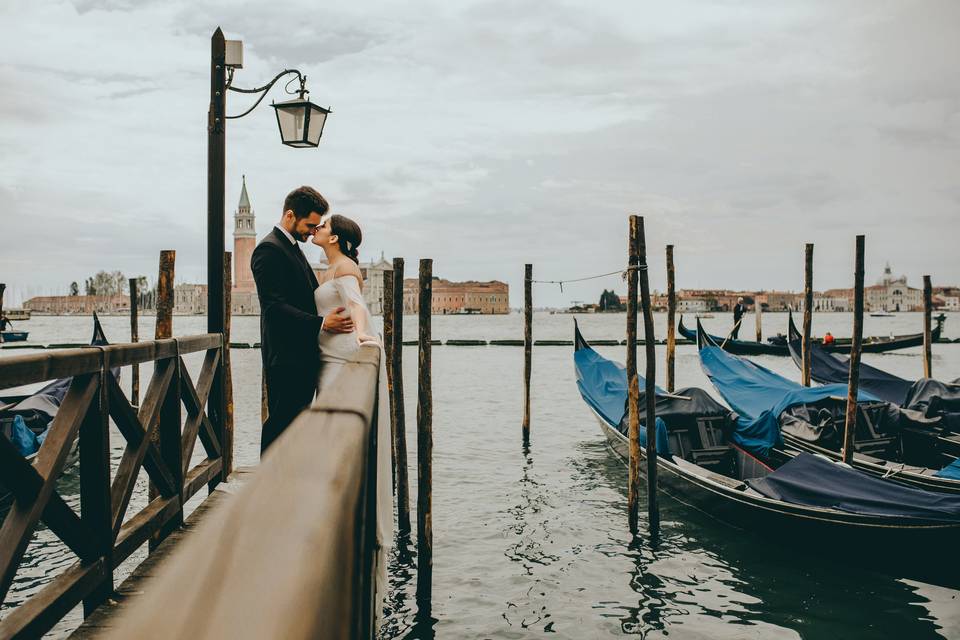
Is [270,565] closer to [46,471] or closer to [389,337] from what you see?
[46,471]

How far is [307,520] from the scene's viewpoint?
0.48 m

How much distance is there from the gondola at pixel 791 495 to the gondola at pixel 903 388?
2.04 meters

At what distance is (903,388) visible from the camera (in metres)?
9.88

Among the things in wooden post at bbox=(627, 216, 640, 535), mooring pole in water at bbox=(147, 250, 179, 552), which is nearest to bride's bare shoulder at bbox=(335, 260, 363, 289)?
mooring pole in water at bbox=(147, 250, 179, 552)

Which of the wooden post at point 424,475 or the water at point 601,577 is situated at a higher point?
the wooden post at point 424,475

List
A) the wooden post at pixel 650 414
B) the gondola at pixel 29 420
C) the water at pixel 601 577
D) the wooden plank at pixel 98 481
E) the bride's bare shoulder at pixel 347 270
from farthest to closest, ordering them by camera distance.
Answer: the gondola at pixel 29 420 < the wooden post at pixel 650 414 < the water at pixel 601 577 < the bride's bare shoulder at pixel 347 270 < the wooden plank at pixel 98 481

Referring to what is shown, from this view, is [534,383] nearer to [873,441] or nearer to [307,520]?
[873,441]

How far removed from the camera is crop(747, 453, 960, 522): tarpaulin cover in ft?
16.0

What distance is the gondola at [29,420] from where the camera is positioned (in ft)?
21.5

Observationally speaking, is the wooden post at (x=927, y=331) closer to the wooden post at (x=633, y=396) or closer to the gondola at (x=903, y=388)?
the gondola at (x=903, y=388)

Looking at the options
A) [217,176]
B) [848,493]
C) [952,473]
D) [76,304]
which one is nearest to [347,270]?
[217,176]

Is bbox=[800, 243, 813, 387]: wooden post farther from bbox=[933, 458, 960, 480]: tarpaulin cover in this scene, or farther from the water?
bbox=[933, 458, 960, 480]: tarpaulin cover

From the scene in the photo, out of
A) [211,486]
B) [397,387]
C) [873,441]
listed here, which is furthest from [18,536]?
[873,441]

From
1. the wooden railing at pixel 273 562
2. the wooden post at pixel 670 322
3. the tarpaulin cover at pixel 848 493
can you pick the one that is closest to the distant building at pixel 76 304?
the wooden post at pixel 670 322
